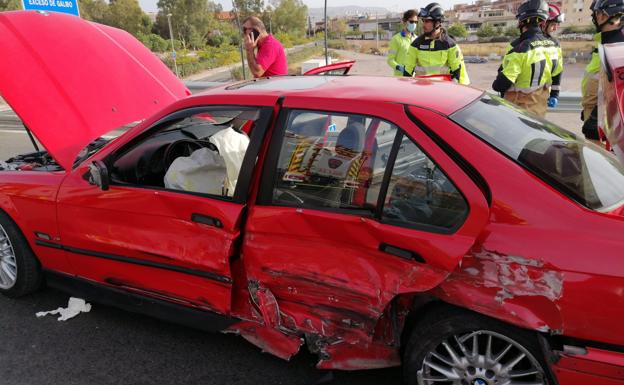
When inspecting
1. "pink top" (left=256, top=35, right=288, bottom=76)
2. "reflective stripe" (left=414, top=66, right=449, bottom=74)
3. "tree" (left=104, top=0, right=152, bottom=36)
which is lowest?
"reflective stripe" (left=414, top=66, right=449, bottom=74)

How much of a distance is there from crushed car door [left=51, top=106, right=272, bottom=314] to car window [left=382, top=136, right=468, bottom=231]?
715 millimetres

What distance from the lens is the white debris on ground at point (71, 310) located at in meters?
3.10

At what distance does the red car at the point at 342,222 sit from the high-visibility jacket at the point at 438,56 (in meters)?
3.36

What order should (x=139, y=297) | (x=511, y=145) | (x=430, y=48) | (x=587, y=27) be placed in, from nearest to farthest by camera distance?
(x=511, y=145)
(x=139, y=297)
(x=430, y=48)
(x=587, y=27)

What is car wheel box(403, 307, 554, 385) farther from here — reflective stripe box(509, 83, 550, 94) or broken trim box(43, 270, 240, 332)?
reflective stripe box(509, 83, 550, 94)

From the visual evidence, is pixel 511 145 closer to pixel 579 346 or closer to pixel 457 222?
pixel 457 222

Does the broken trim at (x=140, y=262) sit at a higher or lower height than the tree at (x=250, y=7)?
lower

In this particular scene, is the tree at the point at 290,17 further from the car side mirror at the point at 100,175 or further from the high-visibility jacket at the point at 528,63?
the car side mirror at the point at 100,175

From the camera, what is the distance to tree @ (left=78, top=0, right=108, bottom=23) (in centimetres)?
6675

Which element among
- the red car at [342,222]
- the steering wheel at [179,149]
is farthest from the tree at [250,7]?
the red car at [342,222]

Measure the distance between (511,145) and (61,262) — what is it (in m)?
2.73

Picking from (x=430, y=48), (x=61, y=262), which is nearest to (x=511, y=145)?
(x=61, y=262)

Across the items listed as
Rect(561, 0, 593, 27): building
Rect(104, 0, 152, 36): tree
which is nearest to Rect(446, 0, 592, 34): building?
Rect(561, 0, 593, 27): building

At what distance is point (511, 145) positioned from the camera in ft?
6.89
